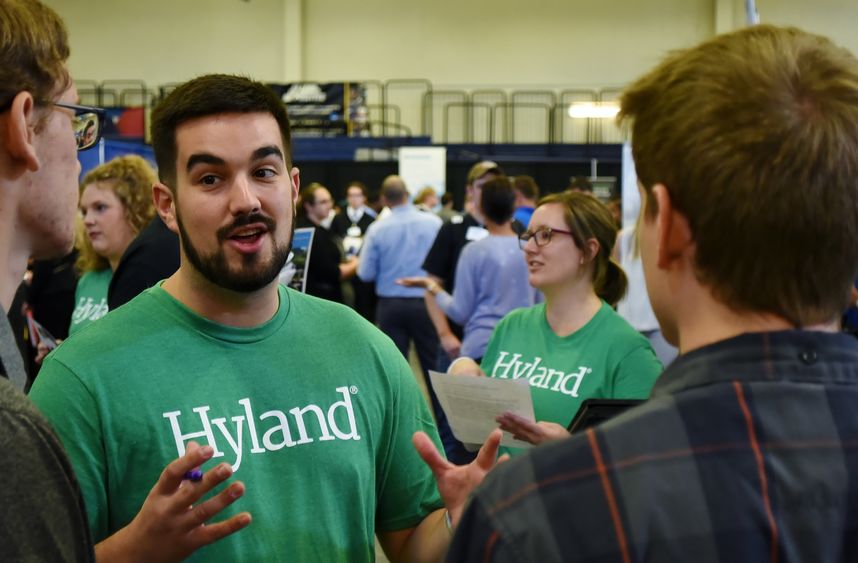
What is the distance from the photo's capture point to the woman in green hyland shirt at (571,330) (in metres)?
2.83

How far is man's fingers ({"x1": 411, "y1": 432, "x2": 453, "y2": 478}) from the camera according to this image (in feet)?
4.07

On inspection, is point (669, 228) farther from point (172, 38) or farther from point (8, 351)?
point (172, 38)

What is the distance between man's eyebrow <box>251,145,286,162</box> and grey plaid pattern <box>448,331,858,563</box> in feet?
3.03

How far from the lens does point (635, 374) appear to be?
9.22ft

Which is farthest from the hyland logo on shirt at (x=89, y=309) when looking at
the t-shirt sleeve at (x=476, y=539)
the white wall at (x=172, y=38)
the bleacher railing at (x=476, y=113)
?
the white wall at (x=172, y=38)

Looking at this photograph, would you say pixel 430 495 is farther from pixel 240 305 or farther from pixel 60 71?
pixel 60 71

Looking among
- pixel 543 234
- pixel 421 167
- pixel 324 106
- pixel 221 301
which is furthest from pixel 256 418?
pixel 324 106

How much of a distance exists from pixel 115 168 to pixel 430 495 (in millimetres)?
2523

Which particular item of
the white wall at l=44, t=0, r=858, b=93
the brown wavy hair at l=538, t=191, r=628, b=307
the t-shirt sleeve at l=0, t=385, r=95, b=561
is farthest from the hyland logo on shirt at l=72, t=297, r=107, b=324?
the white wall at l=44, t=0, r=858, b=93

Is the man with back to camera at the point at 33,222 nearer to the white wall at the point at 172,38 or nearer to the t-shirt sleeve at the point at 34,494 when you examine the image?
the t-shirt sleeve at the point at 34,494

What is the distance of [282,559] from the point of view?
60.1 inches

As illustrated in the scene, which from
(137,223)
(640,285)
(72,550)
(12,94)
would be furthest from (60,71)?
(640,285)

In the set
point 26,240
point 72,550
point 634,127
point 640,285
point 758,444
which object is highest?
point 634,127

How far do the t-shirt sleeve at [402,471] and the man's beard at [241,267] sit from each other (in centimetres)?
28
